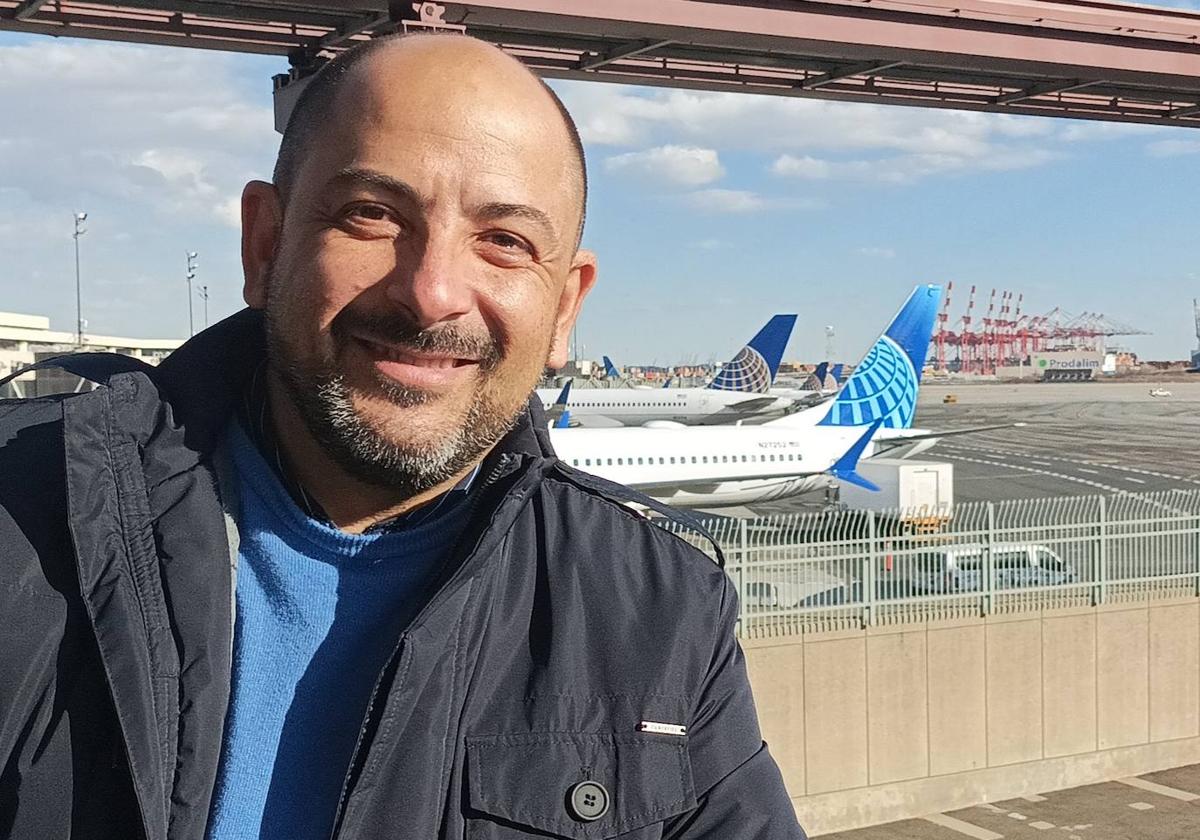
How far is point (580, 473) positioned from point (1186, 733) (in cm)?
1439

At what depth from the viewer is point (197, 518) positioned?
58.4 inches

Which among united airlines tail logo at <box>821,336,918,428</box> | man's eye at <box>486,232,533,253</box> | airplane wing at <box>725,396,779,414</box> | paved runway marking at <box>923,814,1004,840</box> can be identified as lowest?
paved runway marking at <box>923,814,1004,840</box>

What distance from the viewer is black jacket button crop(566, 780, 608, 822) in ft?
4.88

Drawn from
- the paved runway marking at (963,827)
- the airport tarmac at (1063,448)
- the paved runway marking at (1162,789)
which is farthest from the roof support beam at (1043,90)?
the airport tarmac at (1063,448)

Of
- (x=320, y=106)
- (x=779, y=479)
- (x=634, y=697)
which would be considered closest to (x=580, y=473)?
(x=634, y=697)

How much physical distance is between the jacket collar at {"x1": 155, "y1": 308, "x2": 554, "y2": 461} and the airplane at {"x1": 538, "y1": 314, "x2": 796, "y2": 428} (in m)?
41.2

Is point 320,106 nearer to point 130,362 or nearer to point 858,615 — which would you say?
point 130,362

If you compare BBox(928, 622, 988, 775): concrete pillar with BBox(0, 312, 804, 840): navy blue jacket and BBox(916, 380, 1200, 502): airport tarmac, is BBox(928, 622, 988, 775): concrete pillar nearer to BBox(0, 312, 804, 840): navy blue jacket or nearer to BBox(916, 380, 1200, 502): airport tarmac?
BBox(0, 312, 804, 840): navy blue jacket

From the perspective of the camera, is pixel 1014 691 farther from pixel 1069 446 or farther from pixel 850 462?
pixel 1069 446

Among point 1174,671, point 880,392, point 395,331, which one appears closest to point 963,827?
point 1174,671

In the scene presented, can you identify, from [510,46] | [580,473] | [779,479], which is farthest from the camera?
[779,479]

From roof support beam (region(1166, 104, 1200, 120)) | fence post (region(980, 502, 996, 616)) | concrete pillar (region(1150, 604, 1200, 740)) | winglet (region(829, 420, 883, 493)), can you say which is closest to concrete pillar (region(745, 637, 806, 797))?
fence post (region(980, 502, 996, 616))

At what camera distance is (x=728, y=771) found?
159 centimetres

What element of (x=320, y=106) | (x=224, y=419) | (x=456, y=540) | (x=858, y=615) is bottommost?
(x=858, y=615)
